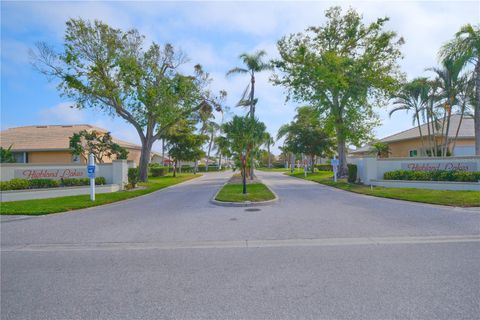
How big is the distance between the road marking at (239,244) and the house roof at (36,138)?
2347cm

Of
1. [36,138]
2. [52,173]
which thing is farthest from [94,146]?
[36,138]

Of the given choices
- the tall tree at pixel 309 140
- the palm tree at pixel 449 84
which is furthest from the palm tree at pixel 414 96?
the tall tree at pixel 309 140

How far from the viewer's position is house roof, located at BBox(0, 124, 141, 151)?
2650 centimetres

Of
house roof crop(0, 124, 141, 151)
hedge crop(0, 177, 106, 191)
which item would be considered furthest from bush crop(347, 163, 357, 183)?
house roof crop(0, 124, 141, 151)

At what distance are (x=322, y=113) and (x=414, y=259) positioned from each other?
21.4m

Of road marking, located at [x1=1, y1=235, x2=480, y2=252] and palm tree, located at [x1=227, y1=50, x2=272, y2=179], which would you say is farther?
A: palm tree, located at [x1=227, y1=50, x2=272, y2=179]

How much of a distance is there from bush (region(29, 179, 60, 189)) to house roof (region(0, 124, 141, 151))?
41.1 feet

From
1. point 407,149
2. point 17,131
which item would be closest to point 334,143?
point 407,149

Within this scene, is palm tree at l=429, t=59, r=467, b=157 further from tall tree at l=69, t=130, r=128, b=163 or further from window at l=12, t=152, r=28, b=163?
window at l=12, t=152, r=28, b=163

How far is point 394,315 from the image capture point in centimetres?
309

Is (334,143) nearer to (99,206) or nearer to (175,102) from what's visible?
(175,102)

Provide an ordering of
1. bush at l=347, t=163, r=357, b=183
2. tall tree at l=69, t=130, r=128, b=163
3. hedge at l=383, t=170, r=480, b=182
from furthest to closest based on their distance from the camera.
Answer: tall tree at l=69, t=130, r=128, b=163, bush at l=347, t=163, r=357, b=183, hedge at l=383, t=170, r=480, b=182

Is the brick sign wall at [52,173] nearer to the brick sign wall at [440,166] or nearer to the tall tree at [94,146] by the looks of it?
the tall tree at [94,146]

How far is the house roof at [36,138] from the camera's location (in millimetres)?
26500
